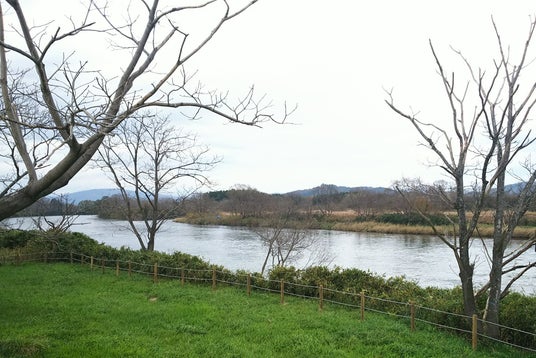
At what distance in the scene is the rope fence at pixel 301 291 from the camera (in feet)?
28.1

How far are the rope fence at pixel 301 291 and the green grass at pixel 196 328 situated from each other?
0.91 ft

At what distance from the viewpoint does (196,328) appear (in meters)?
8.71

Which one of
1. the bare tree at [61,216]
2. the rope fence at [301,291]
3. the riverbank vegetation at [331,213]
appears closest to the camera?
the rope fence at [301,291]

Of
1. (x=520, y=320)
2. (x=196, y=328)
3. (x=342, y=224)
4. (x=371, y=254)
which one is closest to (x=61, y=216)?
(x=196, y=328)

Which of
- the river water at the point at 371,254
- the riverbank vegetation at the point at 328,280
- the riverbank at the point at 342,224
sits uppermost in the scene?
the riverbank at the point at 342,224

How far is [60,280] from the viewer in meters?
14.6

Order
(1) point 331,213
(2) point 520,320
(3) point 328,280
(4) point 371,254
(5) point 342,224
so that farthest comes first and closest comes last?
1. (1) point 331,213
2. (5) point 342,224
3. (4) point 371,254
4. (3) point 328,280
5. (2) point 520,320

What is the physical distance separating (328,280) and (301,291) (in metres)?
0.82

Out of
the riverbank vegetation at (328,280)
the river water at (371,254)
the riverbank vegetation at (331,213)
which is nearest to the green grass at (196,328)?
the riverbank vegetation at (328,280)

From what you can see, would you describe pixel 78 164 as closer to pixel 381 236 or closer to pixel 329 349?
pixel 329 349

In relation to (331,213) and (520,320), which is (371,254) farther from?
(331,213)

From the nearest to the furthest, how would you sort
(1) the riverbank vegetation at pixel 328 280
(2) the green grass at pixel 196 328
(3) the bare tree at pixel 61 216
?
(2) the green grass at pixel 196 328 < (1) the riverbank vegetation at pixel 328 280 < (3) the bare tree at pixel 61 216

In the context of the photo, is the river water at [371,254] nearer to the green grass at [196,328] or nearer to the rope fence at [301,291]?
the rope fence at [301,291]

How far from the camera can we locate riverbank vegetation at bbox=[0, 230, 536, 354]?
866 cm
